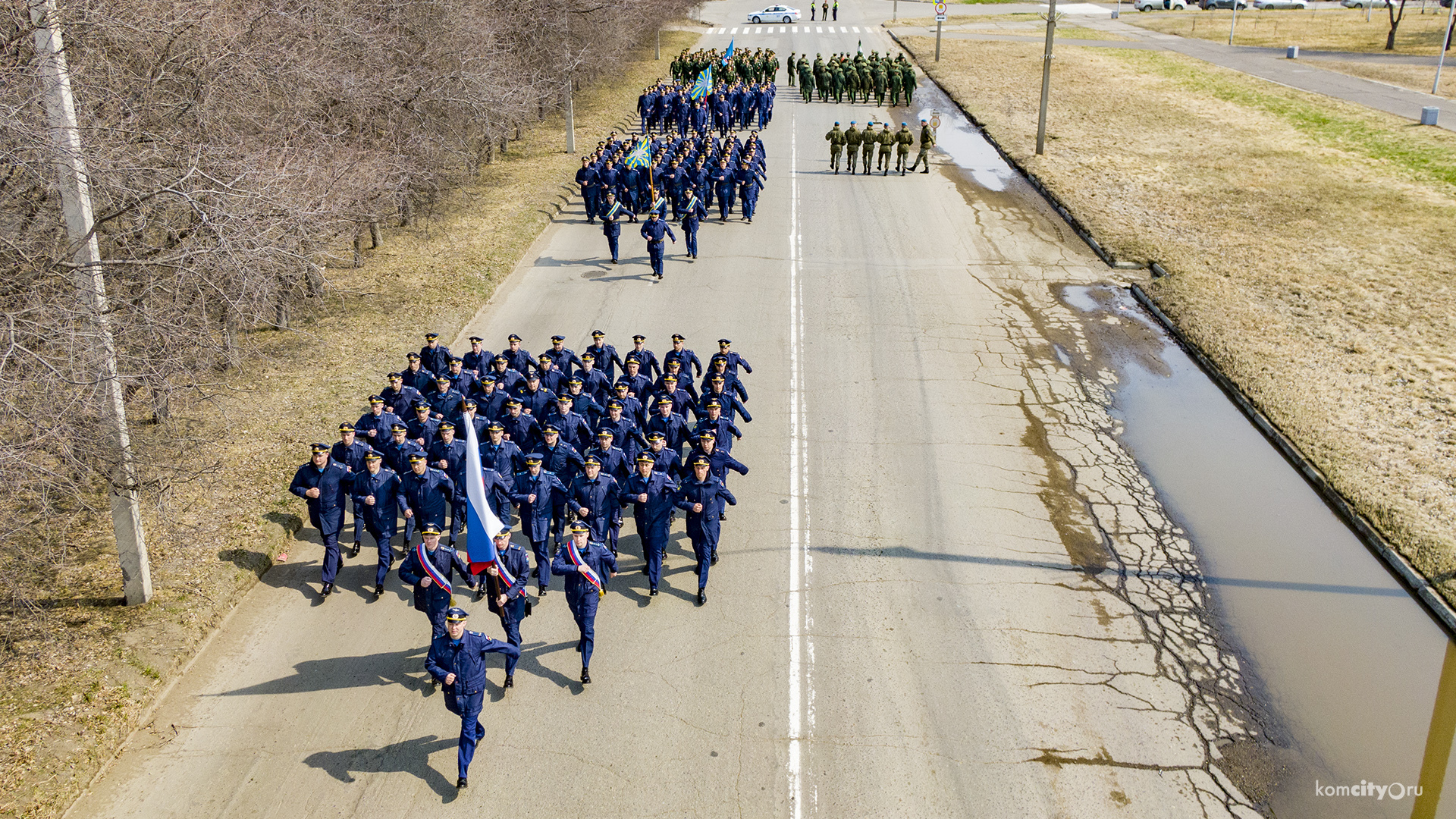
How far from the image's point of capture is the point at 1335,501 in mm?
12664

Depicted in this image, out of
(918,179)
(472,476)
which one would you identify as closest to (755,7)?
(918,179)

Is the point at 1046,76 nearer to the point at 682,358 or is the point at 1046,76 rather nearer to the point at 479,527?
the point at 682,358

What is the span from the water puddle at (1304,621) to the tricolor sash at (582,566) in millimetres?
5703

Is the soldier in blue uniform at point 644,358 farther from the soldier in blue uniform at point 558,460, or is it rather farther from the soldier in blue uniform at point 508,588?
the soldier in blue uniform at point 508,588

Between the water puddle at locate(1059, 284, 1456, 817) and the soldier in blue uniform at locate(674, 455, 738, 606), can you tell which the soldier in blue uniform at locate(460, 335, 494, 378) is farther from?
the water puddle at locate(1059, 284, 1456, 817)

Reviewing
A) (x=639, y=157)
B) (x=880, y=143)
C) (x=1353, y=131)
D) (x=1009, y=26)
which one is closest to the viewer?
(x=639, y=157)

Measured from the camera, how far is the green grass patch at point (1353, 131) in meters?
28.5

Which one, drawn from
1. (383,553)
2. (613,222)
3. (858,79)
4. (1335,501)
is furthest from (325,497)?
(858,79)

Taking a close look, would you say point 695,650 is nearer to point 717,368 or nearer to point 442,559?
point 442,559

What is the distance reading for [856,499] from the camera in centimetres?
1227

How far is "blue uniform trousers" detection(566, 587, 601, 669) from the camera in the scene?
30.0 feet

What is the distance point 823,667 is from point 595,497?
3048 millimetres

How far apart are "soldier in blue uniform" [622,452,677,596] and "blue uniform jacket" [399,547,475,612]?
1997 millimetres

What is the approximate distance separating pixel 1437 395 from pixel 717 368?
10.6 metres
